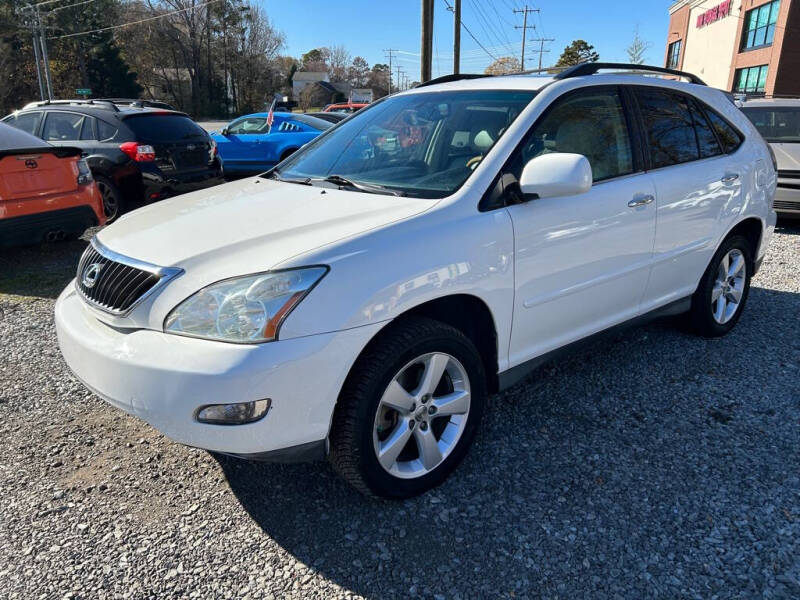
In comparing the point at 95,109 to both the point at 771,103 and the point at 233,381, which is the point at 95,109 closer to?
the point at 233,381

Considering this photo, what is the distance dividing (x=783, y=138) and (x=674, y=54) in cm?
4404

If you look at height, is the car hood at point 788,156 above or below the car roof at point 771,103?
below

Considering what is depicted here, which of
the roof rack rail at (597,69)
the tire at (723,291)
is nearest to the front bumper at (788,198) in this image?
the tire at (723,291)

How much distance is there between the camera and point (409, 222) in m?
2.43

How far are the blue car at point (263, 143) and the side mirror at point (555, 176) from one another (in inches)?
396

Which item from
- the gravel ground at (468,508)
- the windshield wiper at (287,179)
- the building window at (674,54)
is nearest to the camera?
the gravel ground at (468,508)

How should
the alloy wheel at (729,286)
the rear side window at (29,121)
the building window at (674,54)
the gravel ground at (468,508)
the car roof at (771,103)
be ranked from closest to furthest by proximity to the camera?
the gravel ground at (468,508)
the alloy wheel at (729,286)
the rear side window at (29,121)
the car roof at (771,103)
the building window at (674,54)

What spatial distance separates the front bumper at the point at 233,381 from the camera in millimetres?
2051

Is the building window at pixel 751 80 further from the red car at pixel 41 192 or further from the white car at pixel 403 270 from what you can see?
the red car at pixel 41 192

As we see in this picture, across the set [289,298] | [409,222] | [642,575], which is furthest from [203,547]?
[642,575]

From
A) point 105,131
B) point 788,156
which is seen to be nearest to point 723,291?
point 788,156

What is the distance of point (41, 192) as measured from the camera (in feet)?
19.0

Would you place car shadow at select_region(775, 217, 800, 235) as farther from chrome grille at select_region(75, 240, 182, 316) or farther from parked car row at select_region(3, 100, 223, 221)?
chrome grille at select_region(75, 240, 182, 316)

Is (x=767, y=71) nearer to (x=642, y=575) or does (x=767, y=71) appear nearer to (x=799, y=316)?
(x=799, y=316)
